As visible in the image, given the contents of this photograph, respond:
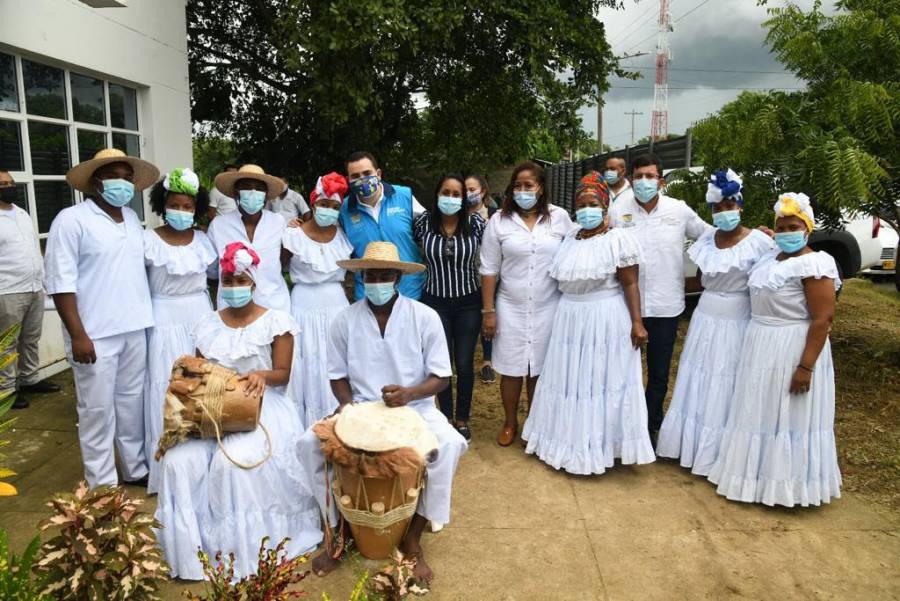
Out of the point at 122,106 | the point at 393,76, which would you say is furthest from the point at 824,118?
the point at 122,106

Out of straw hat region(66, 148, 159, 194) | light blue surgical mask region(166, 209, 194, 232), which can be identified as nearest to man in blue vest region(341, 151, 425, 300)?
light blue surgical mask region(166, 209, 194, 232)

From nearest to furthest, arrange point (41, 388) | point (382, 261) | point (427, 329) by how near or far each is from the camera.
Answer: point (382, 261), point (427, 329), point (41, 388)

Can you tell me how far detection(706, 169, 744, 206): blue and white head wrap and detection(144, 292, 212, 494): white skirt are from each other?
3.42 m

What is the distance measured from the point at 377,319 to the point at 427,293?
120 cm

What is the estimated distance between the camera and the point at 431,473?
3311 mm

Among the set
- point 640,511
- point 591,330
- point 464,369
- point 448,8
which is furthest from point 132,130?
point 640,511

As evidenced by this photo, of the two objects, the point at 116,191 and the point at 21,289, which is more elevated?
the point at 116,191

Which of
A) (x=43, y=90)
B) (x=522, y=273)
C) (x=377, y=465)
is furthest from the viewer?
(x=43, y=90)

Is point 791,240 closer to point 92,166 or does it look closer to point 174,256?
point 174,256

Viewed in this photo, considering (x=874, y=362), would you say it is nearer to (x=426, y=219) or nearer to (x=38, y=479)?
(x=426, y=219)

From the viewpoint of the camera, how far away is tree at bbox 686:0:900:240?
16.8ft

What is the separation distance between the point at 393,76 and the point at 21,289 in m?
6.49

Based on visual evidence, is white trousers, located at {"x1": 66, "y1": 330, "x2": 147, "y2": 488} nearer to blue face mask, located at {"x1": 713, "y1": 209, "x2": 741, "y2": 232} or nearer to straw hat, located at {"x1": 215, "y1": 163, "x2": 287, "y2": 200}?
straw hat, located at {"x1": 215, "y1": 163, "x2": 287, "y2": 200}

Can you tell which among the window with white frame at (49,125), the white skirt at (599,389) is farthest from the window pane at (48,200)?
the white skirt at (599,389)
